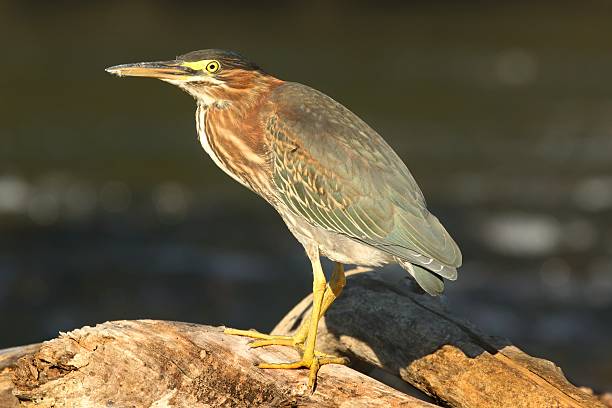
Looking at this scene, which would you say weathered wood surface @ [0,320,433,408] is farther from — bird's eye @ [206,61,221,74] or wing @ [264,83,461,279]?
bird's eye @ [206,61,221,74]

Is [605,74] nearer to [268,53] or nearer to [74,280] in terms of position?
[268,53]

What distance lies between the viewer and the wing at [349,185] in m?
5.61

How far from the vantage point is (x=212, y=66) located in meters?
5.90

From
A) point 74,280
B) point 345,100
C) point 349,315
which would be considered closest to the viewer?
point 349,315

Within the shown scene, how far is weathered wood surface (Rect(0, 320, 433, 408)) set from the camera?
15.6 ft

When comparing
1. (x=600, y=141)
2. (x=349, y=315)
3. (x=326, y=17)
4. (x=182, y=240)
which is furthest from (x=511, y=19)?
(x=349, y=315)

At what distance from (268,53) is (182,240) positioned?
412 inches

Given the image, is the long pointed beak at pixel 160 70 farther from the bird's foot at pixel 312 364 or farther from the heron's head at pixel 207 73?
the bird's foot at pixel 312 364

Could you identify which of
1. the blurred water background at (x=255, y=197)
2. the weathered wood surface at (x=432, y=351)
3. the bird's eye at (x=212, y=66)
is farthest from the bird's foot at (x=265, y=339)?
the blurred water background at (x=255, y=197)

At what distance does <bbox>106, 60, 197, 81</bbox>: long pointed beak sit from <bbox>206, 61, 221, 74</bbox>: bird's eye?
109 mm

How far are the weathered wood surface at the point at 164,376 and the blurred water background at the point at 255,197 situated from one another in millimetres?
5131

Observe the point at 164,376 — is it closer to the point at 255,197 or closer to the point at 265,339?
the point at 265,339

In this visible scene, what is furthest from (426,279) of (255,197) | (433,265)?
(255,197)

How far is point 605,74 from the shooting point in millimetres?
21406
